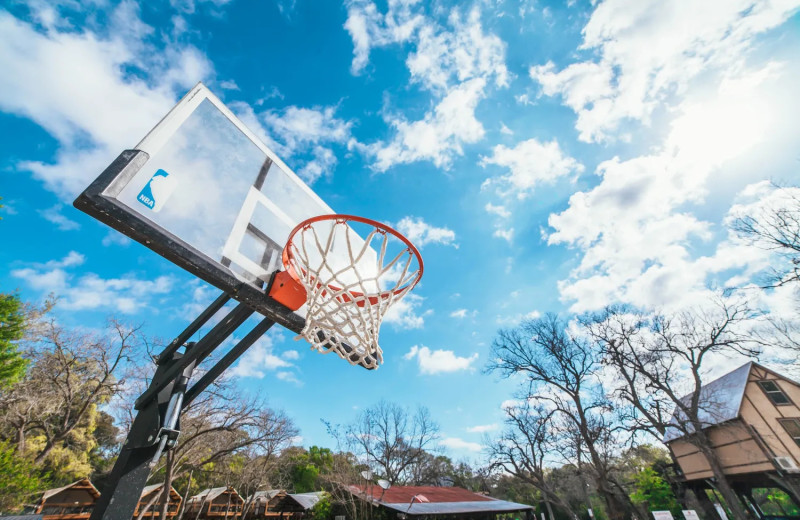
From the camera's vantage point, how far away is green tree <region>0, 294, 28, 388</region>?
854cm

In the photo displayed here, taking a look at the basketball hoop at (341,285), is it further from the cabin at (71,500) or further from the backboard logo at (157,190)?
the cabin at (71,500)

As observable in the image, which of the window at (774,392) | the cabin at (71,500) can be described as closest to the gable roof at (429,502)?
the window at (774,392)

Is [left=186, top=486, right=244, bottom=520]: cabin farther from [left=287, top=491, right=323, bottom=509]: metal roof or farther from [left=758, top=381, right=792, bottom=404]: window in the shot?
[left=758, top=381, right=792, bottom=404]: window

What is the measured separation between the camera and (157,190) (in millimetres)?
2316

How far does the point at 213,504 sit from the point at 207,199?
29.4 meters

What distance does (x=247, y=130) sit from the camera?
3367 mm

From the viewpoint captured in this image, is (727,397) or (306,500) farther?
(306,500)

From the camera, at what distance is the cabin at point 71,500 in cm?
1586

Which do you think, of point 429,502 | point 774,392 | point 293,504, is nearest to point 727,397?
point 774,392

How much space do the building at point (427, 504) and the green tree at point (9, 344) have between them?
12.3 metres

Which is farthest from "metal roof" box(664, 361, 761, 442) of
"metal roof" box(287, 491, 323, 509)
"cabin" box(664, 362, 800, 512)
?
"metal roof" box(287, 491, 323, 509)

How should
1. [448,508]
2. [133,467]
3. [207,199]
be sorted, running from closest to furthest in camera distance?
[133,467] < [207,199] < [448,508]

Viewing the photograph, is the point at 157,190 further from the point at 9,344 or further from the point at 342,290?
the point at 9,344

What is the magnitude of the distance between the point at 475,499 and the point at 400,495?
5.73 meters
